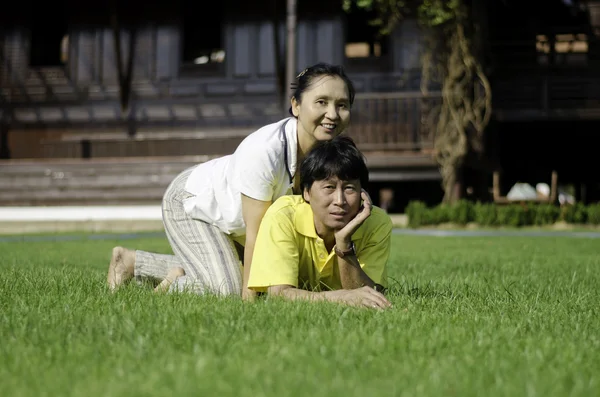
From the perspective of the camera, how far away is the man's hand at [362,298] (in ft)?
14.5

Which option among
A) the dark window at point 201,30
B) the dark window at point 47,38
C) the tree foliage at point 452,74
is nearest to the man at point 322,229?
the tree foliage at point 452,74

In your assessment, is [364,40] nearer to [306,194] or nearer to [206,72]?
[206,72]

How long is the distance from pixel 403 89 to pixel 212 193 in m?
14.2

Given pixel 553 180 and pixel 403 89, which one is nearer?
pixel 403 89

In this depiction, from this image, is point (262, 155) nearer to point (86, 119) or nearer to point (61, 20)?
point (86, 119)

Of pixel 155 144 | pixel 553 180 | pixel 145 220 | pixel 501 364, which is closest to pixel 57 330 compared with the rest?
pixel 501 364

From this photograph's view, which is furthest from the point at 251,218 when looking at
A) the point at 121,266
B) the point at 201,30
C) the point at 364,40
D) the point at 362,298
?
the point at 201,30

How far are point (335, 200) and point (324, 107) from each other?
0.67 m

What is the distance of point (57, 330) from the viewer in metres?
3.71

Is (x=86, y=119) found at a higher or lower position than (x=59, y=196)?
higher

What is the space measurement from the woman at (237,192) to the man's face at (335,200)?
16.9 inches

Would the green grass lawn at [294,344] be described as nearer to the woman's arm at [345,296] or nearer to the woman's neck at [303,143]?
the woman's arm at [345,296]

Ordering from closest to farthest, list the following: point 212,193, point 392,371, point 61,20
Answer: point 392,371 → point 212,193 → point 61,20

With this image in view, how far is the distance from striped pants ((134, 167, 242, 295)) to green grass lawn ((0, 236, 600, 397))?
1.10ft
